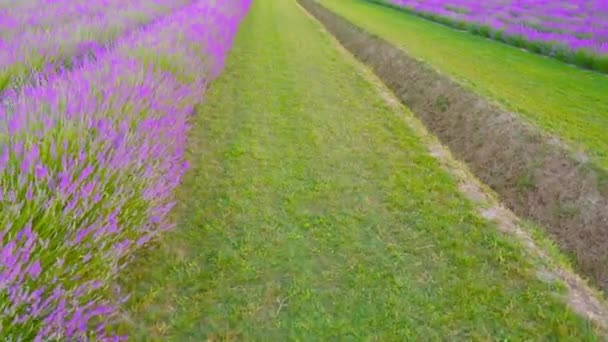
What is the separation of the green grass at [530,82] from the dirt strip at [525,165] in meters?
0.36

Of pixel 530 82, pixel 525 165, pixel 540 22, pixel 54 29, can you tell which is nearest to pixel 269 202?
pixel 525 165

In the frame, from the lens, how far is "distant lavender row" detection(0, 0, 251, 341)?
2295mm

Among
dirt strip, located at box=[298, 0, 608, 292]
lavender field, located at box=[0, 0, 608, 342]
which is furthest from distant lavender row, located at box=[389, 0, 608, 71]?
dirt strip, located at box=[298, 0, 608, 292]

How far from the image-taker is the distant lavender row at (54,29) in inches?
226

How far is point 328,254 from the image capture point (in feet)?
14.2

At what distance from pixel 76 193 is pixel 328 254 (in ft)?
7.79

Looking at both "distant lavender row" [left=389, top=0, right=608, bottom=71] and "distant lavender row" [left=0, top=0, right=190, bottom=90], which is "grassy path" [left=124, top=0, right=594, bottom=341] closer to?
"distant lavender row" [left=0, top=0, right=190, bottom=90]

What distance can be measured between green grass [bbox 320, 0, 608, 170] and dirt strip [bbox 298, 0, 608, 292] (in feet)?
1.19

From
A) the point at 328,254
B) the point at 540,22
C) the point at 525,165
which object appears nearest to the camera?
the point at 328,254

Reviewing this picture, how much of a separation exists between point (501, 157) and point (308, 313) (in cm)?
485

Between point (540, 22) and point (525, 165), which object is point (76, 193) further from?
point (540, 22)

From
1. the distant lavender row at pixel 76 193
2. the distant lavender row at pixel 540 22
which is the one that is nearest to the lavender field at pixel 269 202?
the distant lavender row at pixel 76 193

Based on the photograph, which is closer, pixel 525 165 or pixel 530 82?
pixel 525 165

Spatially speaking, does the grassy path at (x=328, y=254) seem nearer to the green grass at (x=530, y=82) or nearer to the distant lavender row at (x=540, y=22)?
the green grass at (x=530, y=82)
